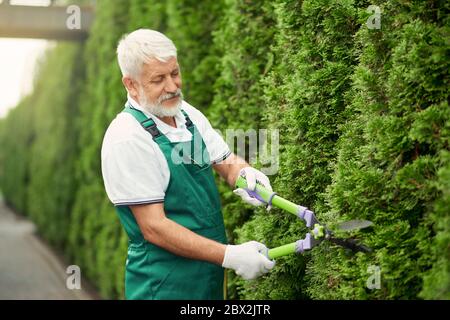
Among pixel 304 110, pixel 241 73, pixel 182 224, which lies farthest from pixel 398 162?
pixel 241 73

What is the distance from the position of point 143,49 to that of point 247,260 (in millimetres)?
1079

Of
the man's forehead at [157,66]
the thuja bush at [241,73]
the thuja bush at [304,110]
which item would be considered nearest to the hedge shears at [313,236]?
the thuja bush at [304,110]

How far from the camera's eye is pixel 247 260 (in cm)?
309

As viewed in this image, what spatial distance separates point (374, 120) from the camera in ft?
10.1

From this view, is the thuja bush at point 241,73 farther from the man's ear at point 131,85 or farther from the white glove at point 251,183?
the man's ear at point 131,85

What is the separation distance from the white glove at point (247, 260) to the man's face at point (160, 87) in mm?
741

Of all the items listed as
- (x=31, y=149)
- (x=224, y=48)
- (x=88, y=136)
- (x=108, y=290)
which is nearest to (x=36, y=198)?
(x=31, y=149)

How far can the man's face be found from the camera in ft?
10.8

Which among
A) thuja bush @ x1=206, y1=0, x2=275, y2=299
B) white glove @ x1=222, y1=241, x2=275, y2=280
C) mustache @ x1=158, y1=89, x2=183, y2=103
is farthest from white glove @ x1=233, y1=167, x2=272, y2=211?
thuja bush @ x1=206, y1=0, x2=275, y2=299

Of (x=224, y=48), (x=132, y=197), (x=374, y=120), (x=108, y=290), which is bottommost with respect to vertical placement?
(x=108, y=290)

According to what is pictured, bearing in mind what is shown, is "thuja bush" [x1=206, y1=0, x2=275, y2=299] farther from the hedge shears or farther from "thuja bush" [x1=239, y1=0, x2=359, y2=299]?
the hedge shears

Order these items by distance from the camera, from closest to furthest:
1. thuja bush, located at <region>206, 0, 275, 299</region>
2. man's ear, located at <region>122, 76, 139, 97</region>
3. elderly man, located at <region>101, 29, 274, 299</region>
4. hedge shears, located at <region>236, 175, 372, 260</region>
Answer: hedge shears, located at <region>236, 175, 372, 260</region>, elderly man, located at <region>101, 29, 274, 299</region>, man's ear, located at <region>122, 76, 139, 97</region>, thuja bush, located at <region>206, 0, 275, 299</region>

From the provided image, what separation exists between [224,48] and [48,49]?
10.9 meters
